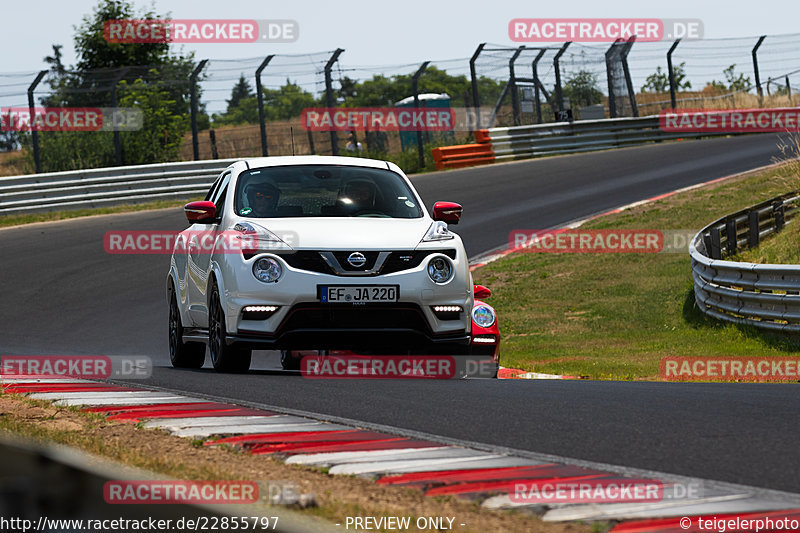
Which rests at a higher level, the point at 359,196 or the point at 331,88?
the point at 331,88

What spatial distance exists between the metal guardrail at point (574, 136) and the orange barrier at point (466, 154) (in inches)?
7.7

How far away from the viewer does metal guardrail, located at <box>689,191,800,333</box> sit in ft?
43.4

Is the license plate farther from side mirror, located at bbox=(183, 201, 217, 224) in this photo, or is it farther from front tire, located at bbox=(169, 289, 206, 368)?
front tire, located at bbox=(169, 289, 206, 368)

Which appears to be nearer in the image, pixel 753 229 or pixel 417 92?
pixel 753 229

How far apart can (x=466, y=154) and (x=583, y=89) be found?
6.29m

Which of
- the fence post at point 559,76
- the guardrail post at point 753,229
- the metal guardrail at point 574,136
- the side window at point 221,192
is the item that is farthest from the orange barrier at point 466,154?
the side window at point 221,192

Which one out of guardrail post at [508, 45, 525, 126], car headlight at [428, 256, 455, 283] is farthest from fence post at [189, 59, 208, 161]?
car headlight at [428, 256, 455, 283]

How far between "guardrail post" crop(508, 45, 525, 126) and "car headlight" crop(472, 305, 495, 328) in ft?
80.1

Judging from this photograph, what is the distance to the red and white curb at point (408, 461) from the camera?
3.88m

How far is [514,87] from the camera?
33656mm

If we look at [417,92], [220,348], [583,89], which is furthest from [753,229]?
[583,89]

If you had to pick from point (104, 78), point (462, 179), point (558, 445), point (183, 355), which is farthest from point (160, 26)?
point (558, 445)

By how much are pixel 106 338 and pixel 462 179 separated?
15.2 meters

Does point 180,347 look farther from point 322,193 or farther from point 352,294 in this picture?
point 352,294
